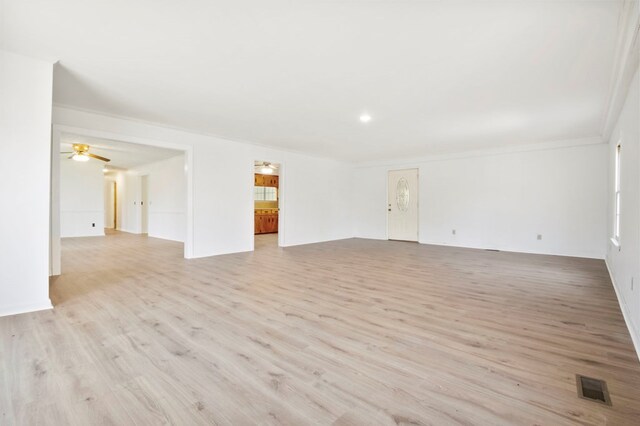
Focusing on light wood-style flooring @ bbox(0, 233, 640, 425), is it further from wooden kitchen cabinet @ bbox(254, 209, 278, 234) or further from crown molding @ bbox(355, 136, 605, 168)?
wooden kitchen cabinet @ bbox(254, 209, 278, 234)

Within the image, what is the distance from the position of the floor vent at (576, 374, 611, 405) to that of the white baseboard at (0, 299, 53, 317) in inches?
168

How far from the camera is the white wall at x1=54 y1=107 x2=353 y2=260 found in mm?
4902


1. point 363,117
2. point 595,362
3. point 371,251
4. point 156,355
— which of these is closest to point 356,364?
point 156,355

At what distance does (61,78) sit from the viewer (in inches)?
133

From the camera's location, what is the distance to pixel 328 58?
2.87 metres

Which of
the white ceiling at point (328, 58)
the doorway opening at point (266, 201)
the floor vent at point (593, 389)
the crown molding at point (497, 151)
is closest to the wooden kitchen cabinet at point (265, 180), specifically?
the doorway opening at point (266, 201)

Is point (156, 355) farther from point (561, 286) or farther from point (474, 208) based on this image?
point (474, 208)

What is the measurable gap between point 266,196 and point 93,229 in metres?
5.69

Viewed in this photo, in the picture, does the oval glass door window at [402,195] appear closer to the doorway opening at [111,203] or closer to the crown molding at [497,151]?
the crown molding at [497,151]

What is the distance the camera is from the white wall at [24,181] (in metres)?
2.76

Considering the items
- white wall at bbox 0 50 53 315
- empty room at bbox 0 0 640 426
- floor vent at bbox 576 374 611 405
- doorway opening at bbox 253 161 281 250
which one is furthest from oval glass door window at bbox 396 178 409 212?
white wall at bbox 0 50 53 315

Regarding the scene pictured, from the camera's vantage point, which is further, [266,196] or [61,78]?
[266,196]

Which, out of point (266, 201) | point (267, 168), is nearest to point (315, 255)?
point (267, 168)

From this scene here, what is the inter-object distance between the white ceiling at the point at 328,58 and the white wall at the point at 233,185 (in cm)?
38
